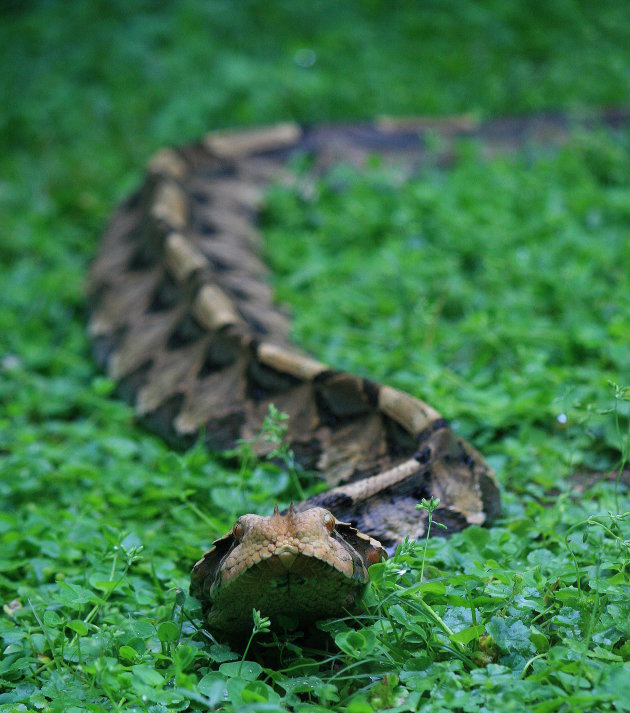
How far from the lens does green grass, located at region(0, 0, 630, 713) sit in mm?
2412

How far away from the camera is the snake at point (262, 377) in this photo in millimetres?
2426

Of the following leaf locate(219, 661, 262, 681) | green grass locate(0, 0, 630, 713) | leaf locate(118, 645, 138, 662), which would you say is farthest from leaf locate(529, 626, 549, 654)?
leaf locate(118, 645, 138, 662)

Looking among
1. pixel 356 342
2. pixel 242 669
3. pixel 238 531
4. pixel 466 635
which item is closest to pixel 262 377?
pixel 356 342

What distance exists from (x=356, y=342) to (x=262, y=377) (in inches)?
37.8

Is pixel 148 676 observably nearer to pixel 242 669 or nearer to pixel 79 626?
pixel 242 669

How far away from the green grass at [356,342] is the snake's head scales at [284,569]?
92mm

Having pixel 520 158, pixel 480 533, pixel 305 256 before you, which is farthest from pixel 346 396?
pixel 520 158

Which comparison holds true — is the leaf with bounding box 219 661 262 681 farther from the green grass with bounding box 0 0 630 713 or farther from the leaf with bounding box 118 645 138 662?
the leaf with bounding box 118 645 138 662

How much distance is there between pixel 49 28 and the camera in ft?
30.9

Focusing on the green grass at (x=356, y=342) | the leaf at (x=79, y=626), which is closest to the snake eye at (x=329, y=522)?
the green grass at (x=356, y=342)

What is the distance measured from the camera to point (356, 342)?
194 inches

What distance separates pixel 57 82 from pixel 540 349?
6.29 metres

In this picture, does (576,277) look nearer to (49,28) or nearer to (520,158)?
(520,158)

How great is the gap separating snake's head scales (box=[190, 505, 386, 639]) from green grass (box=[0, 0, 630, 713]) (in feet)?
0.30
